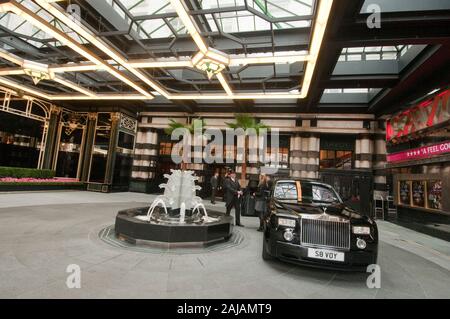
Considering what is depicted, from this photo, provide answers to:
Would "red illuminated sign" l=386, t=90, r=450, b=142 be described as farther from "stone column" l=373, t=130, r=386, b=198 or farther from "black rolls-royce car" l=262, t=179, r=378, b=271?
"black rolls-royce car" l=262, t=179, r=378, b=271

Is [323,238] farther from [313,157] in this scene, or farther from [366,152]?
[366,152]

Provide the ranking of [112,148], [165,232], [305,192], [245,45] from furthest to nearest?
[112,148] < [245,45] < [305,192] < [165,232]

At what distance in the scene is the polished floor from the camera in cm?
315

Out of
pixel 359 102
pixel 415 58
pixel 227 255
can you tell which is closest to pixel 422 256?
pixel 227 255

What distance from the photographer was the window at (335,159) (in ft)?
52.6

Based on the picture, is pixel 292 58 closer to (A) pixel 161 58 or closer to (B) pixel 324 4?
(B) pixel 324 4

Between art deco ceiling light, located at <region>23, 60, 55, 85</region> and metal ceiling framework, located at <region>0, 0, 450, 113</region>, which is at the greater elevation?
metal ceiling framework, located at <region>0, 0, 450, 113</region>

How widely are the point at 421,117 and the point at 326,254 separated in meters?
9.95

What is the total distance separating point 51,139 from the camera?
1741cm

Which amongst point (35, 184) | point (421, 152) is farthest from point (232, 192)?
point (35, 184)

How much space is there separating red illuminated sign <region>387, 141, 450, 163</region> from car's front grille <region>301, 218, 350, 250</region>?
735 cm

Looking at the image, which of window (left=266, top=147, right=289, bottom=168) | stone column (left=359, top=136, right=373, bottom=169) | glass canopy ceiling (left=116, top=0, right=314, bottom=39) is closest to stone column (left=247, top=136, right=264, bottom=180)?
window (left=266, top=147, right=289, bottom=168)

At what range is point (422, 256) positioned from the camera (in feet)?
19.6
